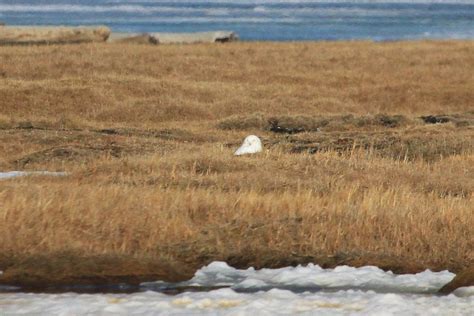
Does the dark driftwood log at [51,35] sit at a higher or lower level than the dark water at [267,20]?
lower

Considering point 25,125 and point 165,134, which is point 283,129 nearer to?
point 165,134

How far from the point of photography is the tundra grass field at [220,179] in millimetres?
9836

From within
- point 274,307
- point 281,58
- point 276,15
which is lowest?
point 274,307

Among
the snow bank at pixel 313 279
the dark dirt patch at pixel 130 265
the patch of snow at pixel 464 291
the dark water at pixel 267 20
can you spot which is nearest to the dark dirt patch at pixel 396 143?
the dark dirt patch at pixel 130 265

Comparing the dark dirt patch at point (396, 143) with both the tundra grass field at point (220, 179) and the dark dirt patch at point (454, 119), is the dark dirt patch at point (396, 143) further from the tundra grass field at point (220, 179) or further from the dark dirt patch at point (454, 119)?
the dark dirt patch at point (454, 119)

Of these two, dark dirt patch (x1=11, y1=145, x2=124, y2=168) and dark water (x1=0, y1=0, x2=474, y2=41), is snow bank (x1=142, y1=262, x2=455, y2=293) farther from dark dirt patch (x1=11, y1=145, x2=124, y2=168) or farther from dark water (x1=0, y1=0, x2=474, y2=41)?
dark water (x1=0, y1=0, x2=474, y2=41)

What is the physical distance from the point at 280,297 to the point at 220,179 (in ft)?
20.1

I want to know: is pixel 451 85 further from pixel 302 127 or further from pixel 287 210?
pixel 287 210

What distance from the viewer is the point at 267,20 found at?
450 ft

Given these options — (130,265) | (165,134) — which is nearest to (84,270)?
(130,265)

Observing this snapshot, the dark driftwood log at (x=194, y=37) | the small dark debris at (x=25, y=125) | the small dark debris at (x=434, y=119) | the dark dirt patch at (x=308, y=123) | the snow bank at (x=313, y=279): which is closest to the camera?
the snow bank at (x=313, y=279)

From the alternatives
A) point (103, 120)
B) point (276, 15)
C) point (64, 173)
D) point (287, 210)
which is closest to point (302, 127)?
point (103, 120)

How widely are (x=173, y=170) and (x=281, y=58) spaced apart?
98.4 ft

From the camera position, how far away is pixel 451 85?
1452 inches
